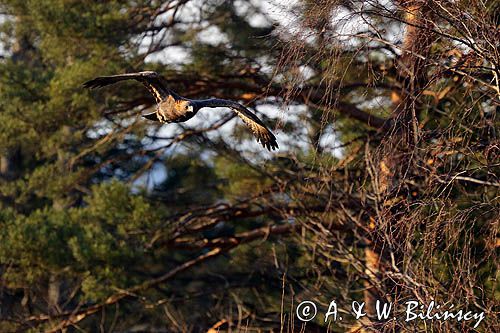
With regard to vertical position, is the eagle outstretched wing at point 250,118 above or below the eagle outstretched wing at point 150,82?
below

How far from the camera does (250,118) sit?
6.83 meters

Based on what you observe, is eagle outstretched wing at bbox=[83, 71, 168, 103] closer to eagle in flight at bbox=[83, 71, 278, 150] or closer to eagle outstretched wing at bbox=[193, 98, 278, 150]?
eagle in flight at bbox=[83, 71, 278, 150]

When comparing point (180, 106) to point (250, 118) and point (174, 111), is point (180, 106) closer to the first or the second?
point (174, 111)

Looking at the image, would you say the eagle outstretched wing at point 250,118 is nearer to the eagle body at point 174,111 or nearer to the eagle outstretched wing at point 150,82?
the eagle body at point 174,111

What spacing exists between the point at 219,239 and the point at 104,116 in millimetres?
2159

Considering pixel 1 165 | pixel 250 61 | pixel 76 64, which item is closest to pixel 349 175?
pixel 250 61

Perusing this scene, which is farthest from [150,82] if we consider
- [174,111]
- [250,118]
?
[250,118]

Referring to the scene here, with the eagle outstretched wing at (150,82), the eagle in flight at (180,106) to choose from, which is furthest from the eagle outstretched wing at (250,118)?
the eagle outstretched wing at (150,82)

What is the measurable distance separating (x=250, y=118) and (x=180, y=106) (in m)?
0.54

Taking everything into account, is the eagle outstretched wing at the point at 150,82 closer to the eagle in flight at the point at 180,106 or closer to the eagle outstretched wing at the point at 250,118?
the eagle in flight at the point at 180,106

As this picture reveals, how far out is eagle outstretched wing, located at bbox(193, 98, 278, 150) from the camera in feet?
22.1

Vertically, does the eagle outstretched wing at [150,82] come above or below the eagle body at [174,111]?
above

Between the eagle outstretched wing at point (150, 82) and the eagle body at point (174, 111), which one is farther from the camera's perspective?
the eagle body at point (174, 111)

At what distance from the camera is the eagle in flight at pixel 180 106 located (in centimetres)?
673
